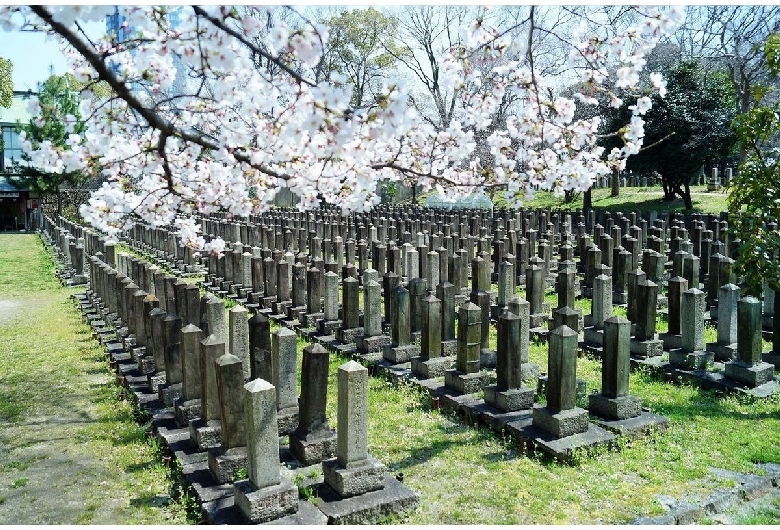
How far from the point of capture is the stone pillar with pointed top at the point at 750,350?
657 cm

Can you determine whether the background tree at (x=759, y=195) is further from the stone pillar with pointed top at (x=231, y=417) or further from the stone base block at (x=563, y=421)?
the stone pillar with pointed top at (x=231, y=417)

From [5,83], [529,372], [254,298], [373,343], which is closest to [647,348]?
[529,372]

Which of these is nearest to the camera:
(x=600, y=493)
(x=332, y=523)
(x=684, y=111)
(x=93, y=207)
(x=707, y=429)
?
(x=332, y=523)

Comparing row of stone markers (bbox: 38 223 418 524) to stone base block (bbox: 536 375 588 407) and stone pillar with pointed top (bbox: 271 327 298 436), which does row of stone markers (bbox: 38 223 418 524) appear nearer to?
stone pillar with pointed top (bbox: 271 327 298 436)

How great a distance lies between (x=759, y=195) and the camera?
6.29 m

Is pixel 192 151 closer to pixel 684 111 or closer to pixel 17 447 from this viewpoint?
pixel 17 447

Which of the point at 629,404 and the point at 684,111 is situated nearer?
the point at 629,404

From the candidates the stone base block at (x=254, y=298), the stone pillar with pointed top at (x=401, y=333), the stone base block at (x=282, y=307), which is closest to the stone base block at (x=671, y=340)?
the stone pillar with pointed top at (x=401, y=333)

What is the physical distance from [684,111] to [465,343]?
2139 cm

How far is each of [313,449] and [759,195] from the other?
4804 mm

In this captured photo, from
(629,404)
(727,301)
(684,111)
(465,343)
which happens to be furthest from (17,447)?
(684,111)

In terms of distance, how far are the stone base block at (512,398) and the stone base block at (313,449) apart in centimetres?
167

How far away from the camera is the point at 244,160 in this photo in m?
4.94

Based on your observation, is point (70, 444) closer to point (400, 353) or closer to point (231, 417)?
point (231, 417)
